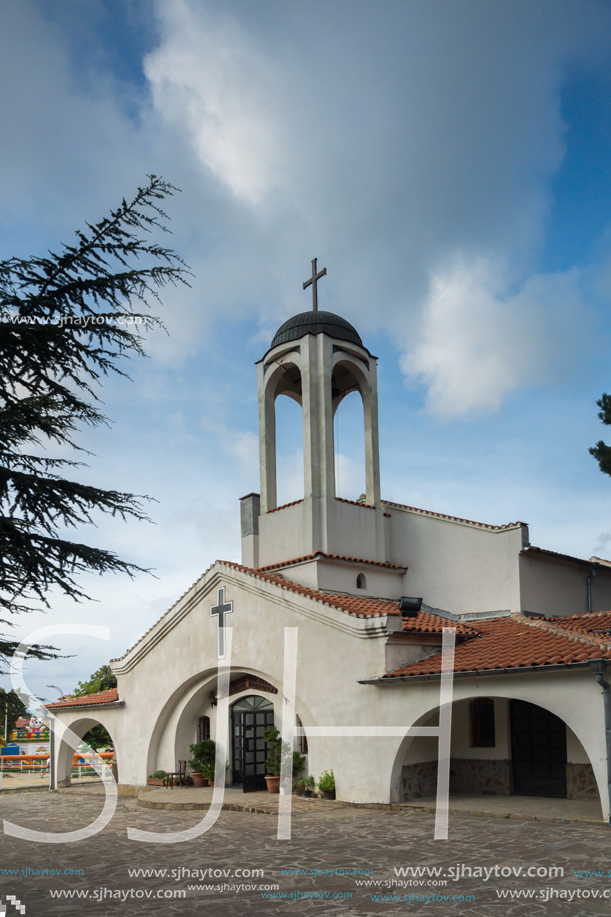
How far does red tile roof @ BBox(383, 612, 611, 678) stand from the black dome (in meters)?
9.19

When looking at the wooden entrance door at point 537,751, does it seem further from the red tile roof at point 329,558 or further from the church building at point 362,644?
the red tile roof at point 329,558

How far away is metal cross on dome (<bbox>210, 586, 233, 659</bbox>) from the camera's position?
61.2 feet

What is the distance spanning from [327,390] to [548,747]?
34.4 feet

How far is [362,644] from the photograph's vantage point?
15.2 meters

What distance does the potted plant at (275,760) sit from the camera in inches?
654

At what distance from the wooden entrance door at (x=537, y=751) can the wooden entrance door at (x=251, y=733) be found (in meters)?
A: 6.02

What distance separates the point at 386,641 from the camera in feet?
48.8

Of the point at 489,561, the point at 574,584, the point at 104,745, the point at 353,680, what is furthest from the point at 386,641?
the point at 104,745

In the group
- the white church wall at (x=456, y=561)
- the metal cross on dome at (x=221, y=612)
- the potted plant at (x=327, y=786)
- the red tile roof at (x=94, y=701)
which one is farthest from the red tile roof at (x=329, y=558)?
the red tile roof at (x=94, y=701)

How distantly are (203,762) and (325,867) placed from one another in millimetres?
10425

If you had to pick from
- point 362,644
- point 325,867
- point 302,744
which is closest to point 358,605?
point 362,644

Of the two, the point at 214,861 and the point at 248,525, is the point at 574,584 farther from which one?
the point at 214,861

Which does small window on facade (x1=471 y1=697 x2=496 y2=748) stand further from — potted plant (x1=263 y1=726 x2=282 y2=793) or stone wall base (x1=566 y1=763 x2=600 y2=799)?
potted plant (x1=263 y1=726 x2=282 y2=793)

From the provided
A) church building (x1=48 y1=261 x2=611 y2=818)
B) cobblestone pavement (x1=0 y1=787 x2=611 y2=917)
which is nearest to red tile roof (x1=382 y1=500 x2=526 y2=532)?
church building (x1=48 y1=261 x2=611 y2=818)
